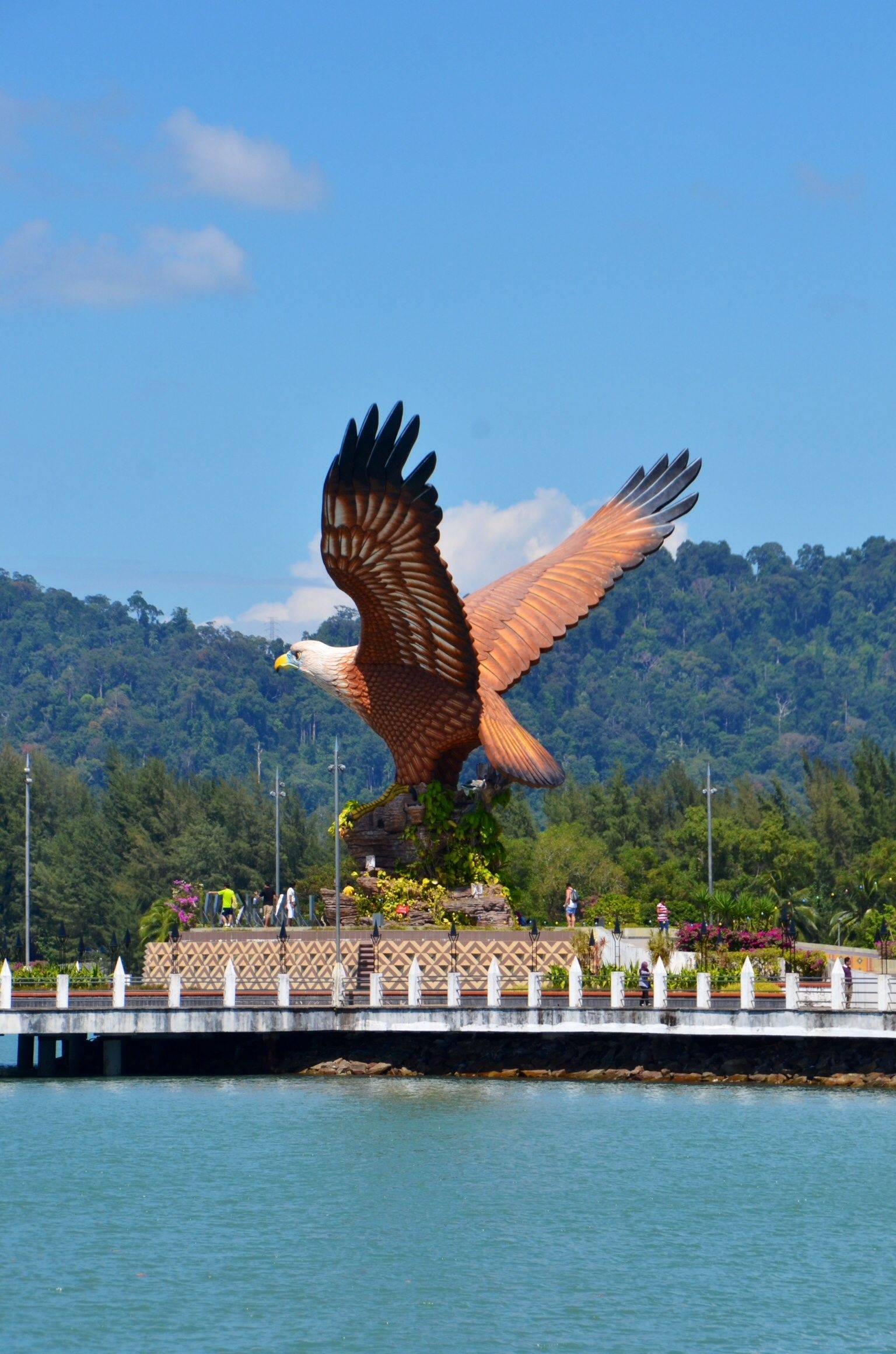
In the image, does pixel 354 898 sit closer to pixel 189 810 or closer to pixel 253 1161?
pixel 253 1161

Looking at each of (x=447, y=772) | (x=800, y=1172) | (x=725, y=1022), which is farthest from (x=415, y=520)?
(x=800, y=1172)

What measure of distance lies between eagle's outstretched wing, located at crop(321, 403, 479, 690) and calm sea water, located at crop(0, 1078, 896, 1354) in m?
8.38

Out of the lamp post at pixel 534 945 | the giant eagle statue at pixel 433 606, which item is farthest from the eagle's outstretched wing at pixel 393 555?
the lamp post at pixel 534 945

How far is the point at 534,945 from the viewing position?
40.3m

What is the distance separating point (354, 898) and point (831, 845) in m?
48.0

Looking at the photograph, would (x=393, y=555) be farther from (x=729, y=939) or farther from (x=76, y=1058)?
(x=76, y=1058)

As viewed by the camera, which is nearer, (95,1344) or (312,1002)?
(95,1344)

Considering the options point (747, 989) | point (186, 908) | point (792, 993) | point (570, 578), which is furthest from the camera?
point (186, 908)

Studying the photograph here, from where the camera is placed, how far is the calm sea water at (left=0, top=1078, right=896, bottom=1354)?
22.0 meters

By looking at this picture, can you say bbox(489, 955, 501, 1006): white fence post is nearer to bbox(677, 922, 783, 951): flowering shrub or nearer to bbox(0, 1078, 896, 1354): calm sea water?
bbox(0, 1078, 896, 1354): calm sea water

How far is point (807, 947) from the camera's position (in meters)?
53.8

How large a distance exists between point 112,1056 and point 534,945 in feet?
26.3

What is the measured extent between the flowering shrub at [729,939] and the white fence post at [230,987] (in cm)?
943

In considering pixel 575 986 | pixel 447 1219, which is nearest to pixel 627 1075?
pixel 575 986
